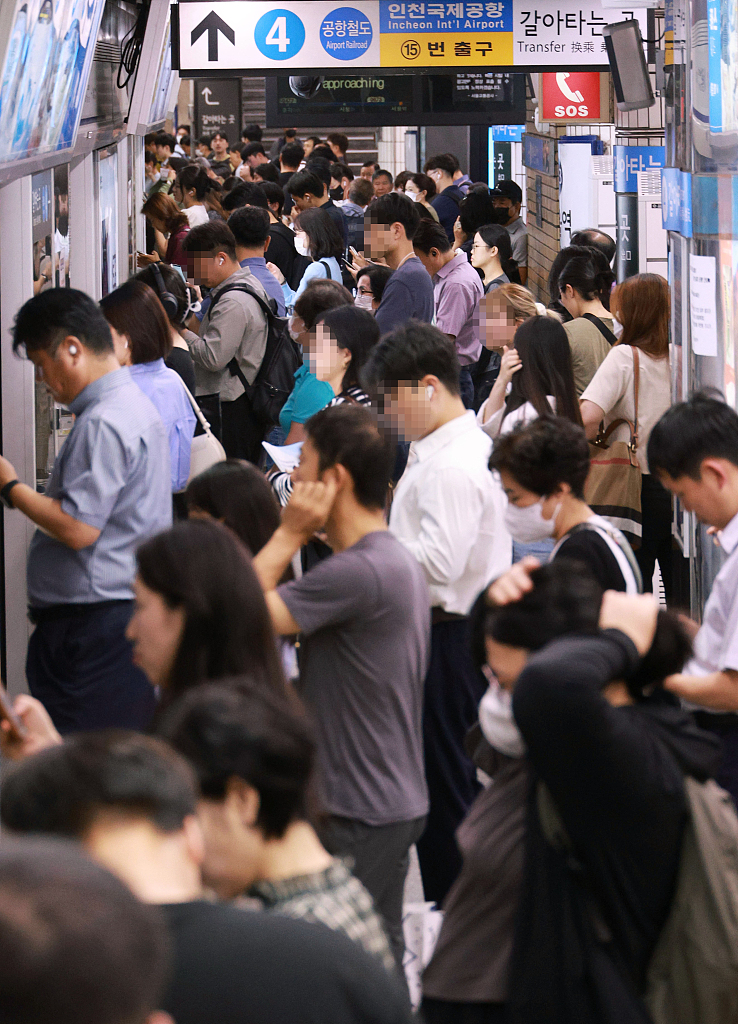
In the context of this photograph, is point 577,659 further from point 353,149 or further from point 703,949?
point 353,149

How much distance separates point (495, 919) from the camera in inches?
80.2

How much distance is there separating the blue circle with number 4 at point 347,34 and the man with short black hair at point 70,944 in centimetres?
836

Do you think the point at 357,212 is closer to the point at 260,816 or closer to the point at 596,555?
the point at 596,555

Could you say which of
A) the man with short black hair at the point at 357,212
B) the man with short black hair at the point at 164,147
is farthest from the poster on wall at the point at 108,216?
the man with short black hair at the point at 164,147

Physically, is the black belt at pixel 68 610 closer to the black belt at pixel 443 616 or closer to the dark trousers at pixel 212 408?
the black belt at pixel 443 616

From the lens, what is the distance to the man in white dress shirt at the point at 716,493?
2.60 metres

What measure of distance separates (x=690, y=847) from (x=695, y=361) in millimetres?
2933

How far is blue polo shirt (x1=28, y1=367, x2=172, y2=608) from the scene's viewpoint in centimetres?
319

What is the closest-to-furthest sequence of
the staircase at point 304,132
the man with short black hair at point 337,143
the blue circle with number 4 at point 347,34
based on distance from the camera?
the blue circle with number 4 at point 347,34 → the man with short black hair at point 337,143 → the staircase at point 304,132

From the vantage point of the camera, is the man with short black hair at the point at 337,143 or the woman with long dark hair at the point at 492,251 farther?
the man with short black hair at the point at 337,143

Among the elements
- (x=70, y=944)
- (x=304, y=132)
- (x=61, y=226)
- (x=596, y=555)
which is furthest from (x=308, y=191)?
(x=304, y=132)

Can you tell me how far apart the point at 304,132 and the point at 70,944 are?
2730 cm

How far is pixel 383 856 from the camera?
8.54 ft

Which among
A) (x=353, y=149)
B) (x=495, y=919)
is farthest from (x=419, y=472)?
(x=353, y=149)
